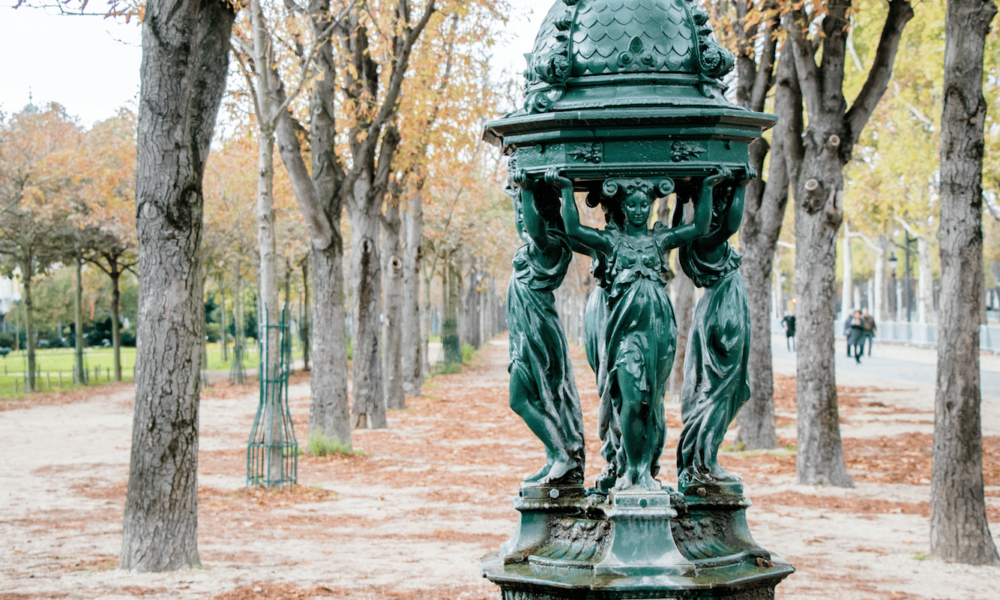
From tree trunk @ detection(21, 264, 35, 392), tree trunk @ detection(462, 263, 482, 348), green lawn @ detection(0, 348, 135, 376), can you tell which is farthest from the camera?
tree trunk @ detection(462, 263, 482, 348)

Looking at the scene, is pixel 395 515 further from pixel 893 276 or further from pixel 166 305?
pixel 893 276

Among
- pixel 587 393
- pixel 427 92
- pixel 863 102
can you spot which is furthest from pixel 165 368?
pixel 587 393

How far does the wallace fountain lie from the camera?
3754 mm

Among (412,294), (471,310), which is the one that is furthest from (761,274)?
(471,310)

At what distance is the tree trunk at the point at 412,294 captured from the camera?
23.9m

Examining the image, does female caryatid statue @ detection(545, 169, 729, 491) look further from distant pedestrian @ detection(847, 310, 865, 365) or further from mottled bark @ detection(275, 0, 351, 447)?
distant pedestrian @ detection(847, 310, 865, 365)

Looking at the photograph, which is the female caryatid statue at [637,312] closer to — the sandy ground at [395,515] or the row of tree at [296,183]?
the sandy ground at [395,515]

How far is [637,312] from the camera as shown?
148 inches

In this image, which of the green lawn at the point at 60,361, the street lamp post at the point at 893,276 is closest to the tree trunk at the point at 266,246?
the green lawn at the point at 60,361

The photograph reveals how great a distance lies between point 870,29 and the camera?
23.7 meters

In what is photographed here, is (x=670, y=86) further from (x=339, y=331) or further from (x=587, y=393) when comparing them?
(x=587, y=393)

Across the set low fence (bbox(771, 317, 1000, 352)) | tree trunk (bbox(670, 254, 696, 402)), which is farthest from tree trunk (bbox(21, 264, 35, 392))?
low fence (bbox(771, 317, 1000, 352))

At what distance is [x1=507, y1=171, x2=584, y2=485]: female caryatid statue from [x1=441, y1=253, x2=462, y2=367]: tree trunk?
28.7 m

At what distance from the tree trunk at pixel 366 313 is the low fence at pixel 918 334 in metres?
25.4
